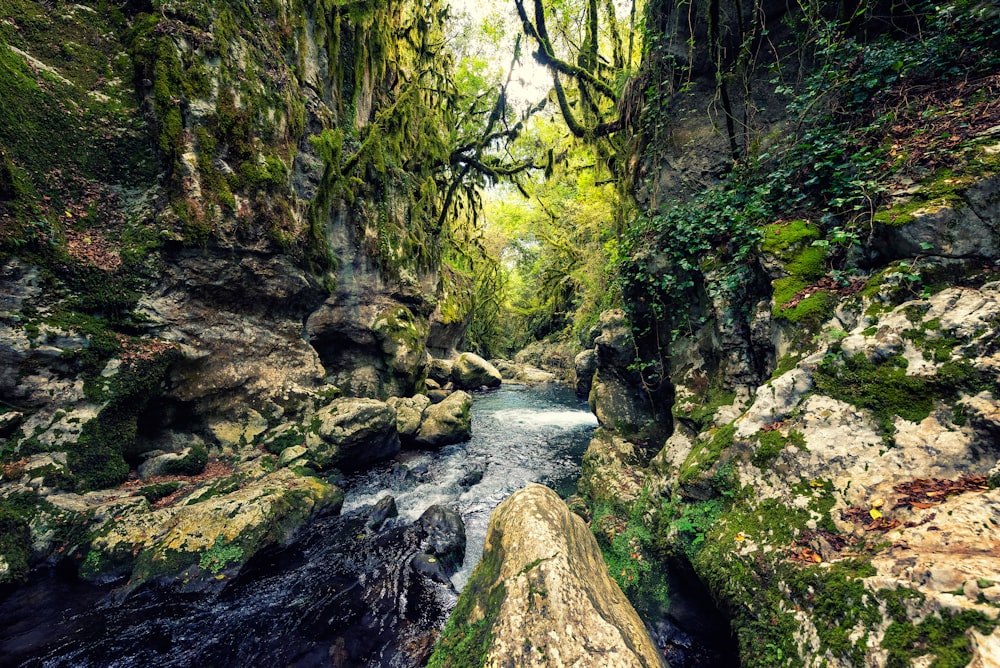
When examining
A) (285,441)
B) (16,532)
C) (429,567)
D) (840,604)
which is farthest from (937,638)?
(285,441)

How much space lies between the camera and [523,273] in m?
30.3

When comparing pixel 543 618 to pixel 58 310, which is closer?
pixel 543 618

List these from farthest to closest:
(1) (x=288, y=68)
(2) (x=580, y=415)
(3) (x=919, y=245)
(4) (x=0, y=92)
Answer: (2) (x=580, y=415) < (1) (x=288, y=68) < (4) (x=0, y=92) < (3) (x=919, y=245)

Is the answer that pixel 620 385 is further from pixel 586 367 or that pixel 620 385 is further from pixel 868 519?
pixel 586 367

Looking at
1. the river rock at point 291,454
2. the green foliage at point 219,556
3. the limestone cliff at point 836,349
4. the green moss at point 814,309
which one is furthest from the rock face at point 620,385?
the green foliage at point 219,556

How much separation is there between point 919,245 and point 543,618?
4746 mm

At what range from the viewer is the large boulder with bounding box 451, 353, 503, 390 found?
63.6 feet

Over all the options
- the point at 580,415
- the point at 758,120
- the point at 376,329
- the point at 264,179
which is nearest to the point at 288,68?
the point at 264,179

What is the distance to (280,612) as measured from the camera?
14.4 ft

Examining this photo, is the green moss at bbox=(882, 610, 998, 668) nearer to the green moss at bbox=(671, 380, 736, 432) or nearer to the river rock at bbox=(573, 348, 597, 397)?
the green moss at bbox=(671, 380, 736, 432)

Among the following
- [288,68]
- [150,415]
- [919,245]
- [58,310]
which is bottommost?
[150,415]

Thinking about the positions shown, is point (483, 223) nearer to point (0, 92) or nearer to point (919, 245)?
point (0, 92)

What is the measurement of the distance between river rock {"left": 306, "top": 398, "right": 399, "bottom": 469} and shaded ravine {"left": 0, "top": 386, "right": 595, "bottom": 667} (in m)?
1.40

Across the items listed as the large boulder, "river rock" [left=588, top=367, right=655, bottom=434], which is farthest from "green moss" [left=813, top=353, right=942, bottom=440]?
the large boulder
